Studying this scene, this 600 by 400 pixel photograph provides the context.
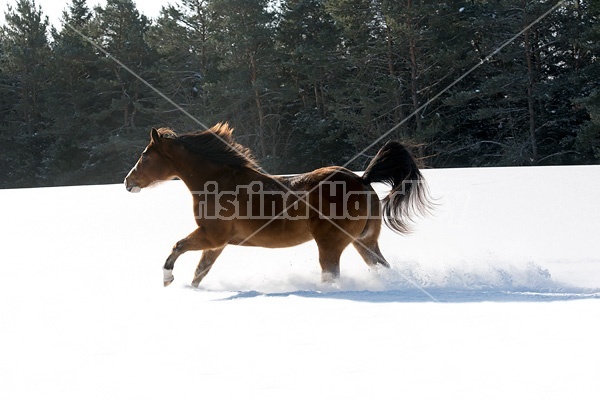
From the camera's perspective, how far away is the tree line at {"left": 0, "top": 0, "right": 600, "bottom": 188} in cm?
2828

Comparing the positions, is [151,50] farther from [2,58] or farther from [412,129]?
[412,129]

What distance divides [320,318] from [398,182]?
9.12 feet

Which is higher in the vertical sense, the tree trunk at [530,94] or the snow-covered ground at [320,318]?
the tree trunk at [530,94]

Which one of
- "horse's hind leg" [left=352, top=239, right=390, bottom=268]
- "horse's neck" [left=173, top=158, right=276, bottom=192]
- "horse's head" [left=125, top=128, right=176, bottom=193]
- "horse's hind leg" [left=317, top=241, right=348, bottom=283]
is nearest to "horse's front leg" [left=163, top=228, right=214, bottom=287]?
"horse's neck" [left=173, top=158, right=276, bottom=192]

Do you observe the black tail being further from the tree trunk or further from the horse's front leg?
the tree trunk

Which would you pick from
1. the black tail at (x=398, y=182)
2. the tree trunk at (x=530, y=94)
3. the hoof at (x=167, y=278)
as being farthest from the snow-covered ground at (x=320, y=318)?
the tree trunk at (x=530, y=94)

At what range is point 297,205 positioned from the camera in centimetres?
711

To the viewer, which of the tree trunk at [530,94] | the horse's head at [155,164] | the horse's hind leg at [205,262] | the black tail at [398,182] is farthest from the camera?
the tree trunk at [530,94]

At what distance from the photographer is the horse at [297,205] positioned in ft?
22.9

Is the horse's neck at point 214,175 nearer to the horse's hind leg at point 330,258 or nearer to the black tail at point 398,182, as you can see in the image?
the horse's hind leg at point 330,258

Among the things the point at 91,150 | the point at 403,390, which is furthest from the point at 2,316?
the point at 91,150

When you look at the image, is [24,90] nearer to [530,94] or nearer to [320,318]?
[530,94]

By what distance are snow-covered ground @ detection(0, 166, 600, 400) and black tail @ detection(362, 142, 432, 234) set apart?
1.76 feet

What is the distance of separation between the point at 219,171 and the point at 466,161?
24.0m
